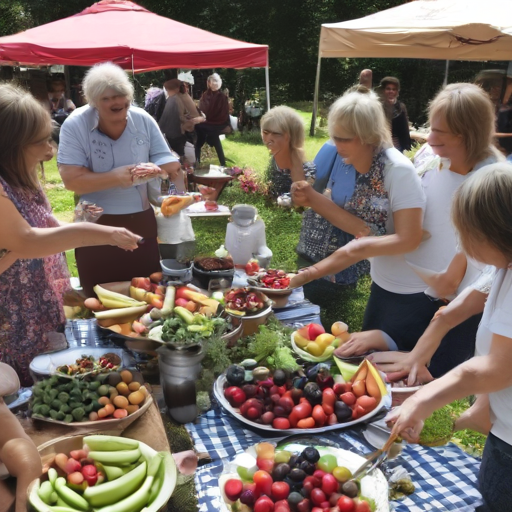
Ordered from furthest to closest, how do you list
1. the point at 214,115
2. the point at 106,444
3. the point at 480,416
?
the point at 214,115 < the point at 480,416 < the point at 106,444

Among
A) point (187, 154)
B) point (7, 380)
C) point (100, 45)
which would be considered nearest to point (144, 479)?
point (7, 380)

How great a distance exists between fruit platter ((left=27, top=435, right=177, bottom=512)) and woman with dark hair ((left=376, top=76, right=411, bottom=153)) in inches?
273

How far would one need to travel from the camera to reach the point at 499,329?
4.40 feet

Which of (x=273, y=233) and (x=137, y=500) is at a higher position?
(x=137, y=500)

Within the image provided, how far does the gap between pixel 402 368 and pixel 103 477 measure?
1137 mm

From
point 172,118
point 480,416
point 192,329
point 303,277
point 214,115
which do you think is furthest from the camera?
point 214,115

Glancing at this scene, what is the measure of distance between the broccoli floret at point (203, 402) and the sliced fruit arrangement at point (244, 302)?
43 cm

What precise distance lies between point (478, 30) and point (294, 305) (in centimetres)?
565

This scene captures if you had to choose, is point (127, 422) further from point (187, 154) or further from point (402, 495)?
point (187, 154)

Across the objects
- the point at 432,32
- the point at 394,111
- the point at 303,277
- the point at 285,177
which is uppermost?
the point at 432,32

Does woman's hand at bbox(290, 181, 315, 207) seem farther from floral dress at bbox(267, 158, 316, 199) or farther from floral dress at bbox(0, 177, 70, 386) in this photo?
floral dress at bbox(0, 177, 70, 386)

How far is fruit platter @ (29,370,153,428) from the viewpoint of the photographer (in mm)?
1699

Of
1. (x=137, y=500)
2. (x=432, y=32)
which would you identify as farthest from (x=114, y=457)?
(x=432, y=32)

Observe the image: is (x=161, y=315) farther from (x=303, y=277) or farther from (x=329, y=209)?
(x=329, y=209)
